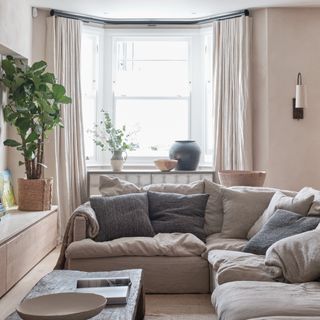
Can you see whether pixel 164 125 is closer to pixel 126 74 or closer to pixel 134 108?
pixel 134 108

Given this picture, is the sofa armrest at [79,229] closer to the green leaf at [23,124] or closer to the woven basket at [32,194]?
the woven basket at [32,194]

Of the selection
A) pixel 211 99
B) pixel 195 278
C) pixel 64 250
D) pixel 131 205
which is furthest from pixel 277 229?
pixel 211 99

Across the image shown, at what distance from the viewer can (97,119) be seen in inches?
243

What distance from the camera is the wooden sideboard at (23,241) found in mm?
3648

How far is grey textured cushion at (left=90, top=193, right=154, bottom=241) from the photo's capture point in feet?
12.7

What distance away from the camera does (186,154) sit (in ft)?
18.8

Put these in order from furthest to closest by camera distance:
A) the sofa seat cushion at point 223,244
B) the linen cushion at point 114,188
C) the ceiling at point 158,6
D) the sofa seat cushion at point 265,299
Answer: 1. the ceiling at point 158,6
2. the linen cushion at point 114,188
3. the sofa seat cushion at point 223,244
4. the sofa seat cushion at point 265,299

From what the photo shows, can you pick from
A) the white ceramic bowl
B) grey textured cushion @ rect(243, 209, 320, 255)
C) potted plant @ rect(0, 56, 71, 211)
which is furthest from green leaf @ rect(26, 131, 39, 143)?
the white ceramic bowl

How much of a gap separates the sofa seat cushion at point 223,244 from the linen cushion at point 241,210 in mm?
97

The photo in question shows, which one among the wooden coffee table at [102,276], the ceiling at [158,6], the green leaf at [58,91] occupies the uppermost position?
the ceiling at [158,6]

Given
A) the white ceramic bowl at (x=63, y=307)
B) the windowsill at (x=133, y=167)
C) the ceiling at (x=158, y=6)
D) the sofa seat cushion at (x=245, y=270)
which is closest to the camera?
the white ceramic bowl at (x=63, y=307)

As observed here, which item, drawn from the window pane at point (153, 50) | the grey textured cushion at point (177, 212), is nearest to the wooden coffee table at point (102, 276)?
the grey textured cushion at point (177, 212)

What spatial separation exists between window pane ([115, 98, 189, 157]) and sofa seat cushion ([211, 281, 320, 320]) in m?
3.78

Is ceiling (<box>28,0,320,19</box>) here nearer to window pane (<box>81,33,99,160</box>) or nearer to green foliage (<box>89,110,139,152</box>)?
window pane (<box>81,33,99,160</box>)
